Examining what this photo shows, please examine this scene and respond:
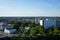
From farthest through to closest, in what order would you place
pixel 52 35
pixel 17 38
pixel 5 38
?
pixel 52 35, pixel 5 38, pixel 17 38

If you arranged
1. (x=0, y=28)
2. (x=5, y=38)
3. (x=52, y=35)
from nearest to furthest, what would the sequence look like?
(x=5, y=38) < (x=52, y=35) < (x=0, y=28)

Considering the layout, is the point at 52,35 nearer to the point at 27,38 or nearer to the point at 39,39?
the point at 39,39

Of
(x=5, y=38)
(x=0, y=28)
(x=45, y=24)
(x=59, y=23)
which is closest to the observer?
(x=5, y=38)

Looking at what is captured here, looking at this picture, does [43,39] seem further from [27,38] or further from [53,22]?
[53,22]

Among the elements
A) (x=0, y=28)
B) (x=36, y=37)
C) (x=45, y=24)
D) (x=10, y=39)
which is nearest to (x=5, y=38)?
(x=10, y=39)

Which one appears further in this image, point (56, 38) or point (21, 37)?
point (56, 38)

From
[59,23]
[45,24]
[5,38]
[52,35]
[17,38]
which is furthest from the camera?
[59,23]

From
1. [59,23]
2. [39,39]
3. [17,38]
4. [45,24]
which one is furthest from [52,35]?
[59,23]

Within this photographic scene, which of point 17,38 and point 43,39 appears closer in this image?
point 17,38
